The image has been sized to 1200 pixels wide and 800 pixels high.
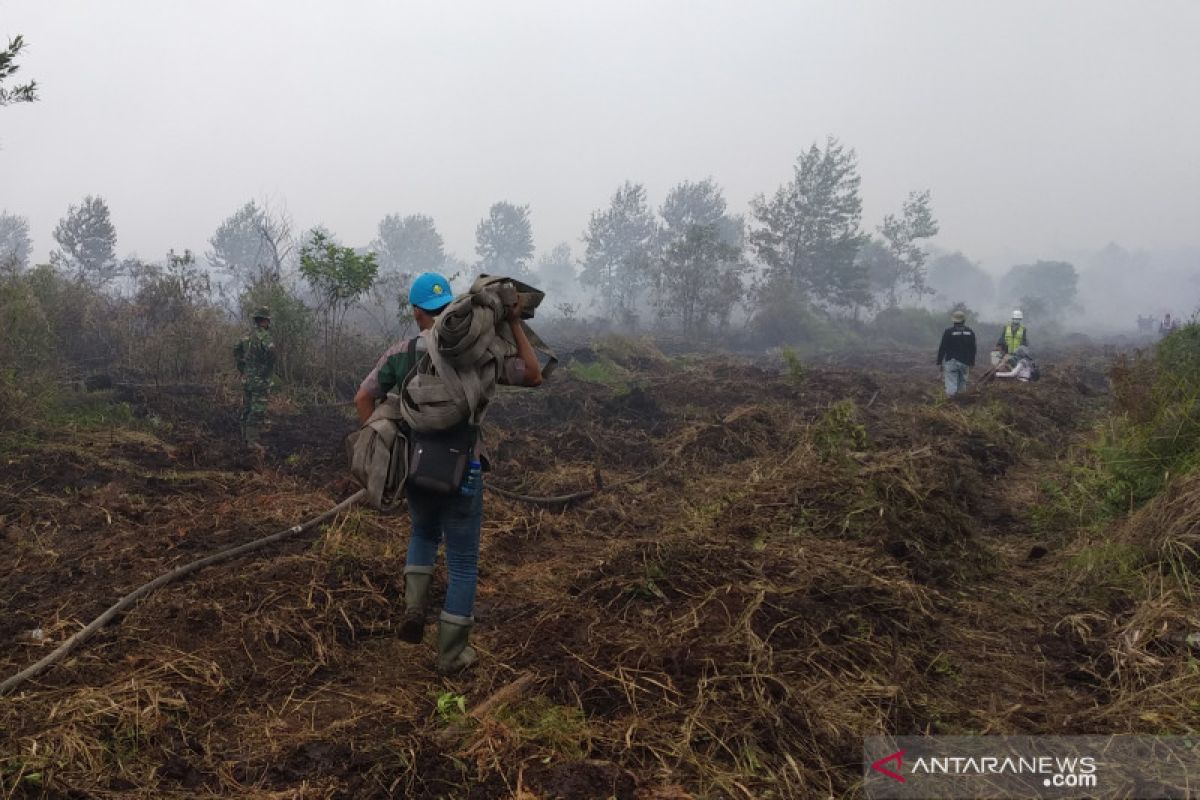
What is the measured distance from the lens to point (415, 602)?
3.13m

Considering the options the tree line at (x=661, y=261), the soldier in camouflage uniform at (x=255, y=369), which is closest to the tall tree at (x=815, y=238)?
the tree line at (x=661, y=261)

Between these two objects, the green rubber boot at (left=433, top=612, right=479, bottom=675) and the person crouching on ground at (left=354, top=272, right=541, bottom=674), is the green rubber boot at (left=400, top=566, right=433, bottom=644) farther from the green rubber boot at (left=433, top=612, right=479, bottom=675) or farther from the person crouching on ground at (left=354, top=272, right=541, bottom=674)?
the green rubber boot at (left=433, top=612, right=479, bottom=675)

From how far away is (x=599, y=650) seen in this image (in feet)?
10.0

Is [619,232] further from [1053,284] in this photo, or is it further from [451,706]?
[451,706]

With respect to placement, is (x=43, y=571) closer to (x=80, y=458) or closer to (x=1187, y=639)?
(x=80, y=458)

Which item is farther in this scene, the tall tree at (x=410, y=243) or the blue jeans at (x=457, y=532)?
the tall tree at (x=410, y=243)

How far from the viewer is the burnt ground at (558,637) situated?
7.79 feet

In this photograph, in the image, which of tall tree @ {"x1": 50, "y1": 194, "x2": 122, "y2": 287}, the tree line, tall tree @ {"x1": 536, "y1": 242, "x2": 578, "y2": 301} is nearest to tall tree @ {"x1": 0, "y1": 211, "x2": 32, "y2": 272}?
the tree line

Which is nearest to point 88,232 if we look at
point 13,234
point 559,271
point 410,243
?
point 13,234

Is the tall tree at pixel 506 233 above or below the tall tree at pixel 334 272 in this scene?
above

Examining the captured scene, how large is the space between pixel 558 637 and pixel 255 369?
7.60m

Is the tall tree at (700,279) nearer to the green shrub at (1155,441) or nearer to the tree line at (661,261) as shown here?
the tree line at (661,261)

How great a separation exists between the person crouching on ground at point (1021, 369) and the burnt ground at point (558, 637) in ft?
20.2

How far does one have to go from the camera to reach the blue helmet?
128 inches
